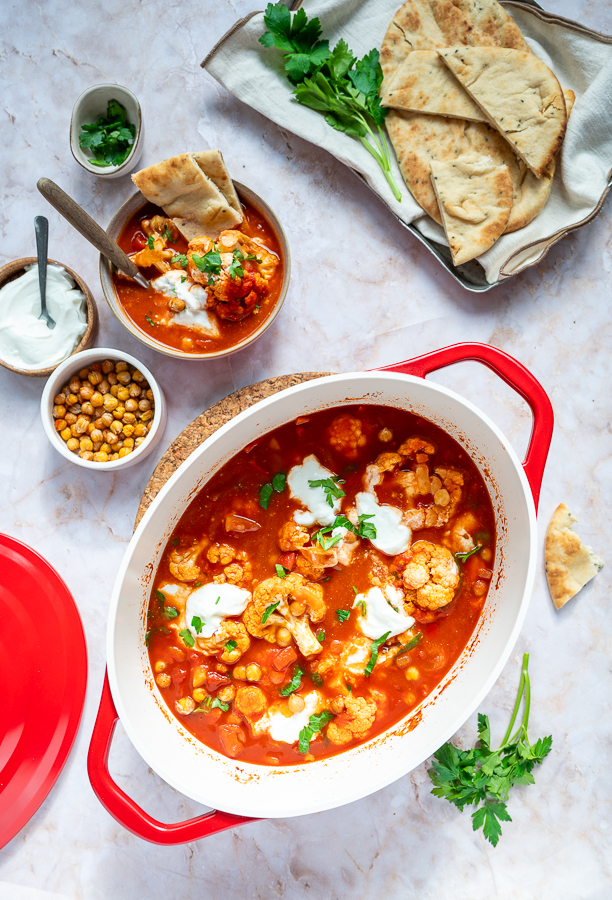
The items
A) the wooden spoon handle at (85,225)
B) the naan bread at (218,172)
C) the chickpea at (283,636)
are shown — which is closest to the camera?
the wooden spoon handle at (85,225)

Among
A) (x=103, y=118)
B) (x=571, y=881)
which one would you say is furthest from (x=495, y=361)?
(x=571, y=881)

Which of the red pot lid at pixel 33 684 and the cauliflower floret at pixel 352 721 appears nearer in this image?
the cauliflower floret at pixel 352 721

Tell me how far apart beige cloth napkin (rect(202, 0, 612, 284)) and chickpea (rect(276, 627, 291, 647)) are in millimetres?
2001

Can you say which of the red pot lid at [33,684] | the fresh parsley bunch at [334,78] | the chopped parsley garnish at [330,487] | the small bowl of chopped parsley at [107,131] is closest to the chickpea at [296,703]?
the chopped parsley garnish at [330,487]

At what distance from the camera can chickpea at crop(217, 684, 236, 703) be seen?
2.93m

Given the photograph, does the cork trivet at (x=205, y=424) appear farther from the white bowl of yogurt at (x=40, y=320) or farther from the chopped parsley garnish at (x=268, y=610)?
the chopped parsley garnish at (x=268, y=610)

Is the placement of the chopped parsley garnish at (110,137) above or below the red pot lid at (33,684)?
above

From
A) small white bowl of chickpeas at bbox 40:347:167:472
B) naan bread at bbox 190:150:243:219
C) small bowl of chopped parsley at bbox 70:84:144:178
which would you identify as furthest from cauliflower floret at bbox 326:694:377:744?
small bowl of chopped parsley at bbox 70:84:144:178

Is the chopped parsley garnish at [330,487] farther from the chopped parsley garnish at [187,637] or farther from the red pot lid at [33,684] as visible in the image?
the red pot lid at [33,684]

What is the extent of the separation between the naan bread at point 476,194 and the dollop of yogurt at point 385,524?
1.24m

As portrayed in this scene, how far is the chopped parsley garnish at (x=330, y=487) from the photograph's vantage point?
2912mm

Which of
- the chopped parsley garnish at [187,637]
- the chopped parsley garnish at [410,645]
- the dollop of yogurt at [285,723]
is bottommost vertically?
the dollop of yogurt at [285,723]

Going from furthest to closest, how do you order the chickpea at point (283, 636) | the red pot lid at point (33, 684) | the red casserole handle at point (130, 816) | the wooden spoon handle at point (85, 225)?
the red pot lid at point (33, 684) → the chickpea at point (283, 636) → the red casserole handle at point (130, 816) → the wooden spoon handle at point (85, 225)

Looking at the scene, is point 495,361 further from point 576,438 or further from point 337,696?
point 337,696
